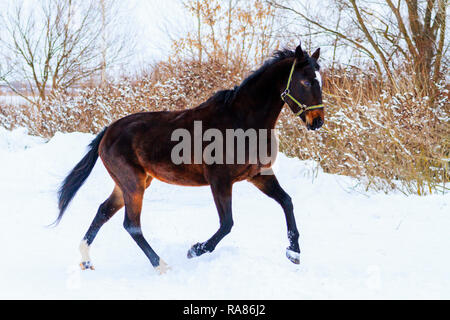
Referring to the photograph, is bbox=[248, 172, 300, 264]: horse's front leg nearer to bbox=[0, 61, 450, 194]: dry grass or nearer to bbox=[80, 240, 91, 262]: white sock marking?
bbox=[80, 240, 91, 262]: white sock marking

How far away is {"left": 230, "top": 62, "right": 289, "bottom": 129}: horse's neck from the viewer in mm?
3756

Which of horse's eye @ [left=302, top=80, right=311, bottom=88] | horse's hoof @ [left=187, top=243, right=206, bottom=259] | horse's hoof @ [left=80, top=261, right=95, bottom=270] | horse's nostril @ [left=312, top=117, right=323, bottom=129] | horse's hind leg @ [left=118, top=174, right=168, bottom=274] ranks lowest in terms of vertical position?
horse's hoof @ [left=80, top=261, right=95, bottom=270]

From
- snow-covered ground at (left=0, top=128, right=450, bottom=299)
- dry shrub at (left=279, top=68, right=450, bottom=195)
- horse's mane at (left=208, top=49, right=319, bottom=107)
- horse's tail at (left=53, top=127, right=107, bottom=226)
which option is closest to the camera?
snow-covered ground at (left=0, top=128, right=450, bottom=299)

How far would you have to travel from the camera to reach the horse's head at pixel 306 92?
356 centimetres

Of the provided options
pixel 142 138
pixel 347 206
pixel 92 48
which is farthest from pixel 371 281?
pixel 92 48

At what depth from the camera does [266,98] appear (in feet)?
12.4

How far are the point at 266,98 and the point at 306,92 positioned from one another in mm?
376

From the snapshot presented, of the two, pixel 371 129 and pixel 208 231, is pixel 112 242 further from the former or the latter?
pixel 371 129

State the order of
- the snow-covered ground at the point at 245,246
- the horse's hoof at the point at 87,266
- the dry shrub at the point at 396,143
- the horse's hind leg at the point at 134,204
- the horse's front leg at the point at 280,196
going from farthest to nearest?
the dry shrub at the point at 396,143 → the horse's hoof at the point at 87,266 → the horse's hind leg at the point at 134,204 → the horse's front leg at the point at 280,196 → the snow-covered ground at the point at 245,246

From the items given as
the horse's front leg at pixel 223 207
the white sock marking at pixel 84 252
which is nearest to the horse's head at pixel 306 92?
the horse's front leg at pixel 223 207

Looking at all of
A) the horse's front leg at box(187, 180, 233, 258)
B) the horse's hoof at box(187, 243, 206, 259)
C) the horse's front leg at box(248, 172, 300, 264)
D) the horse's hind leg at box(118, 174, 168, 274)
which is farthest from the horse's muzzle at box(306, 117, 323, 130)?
the horse's hind leg at box(118, 174, 168, 274)

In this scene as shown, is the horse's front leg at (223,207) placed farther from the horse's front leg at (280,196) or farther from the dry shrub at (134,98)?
the dry shrub at (134,98)

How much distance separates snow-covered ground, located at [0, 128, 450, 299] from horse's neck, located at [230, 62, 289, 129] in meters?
1.18

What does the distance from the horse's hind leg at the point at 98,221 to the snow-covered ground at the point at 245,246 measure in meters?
0.14
